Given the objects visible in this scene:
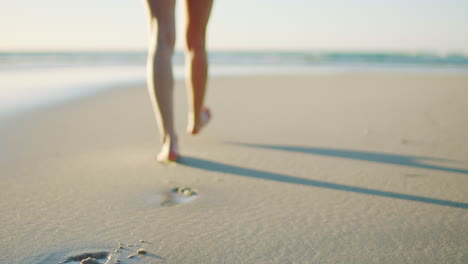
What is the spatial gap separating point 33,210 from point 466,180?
Answer: 155 cm

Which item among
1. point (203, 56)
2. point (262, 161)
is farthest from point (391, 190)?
point (203, 56)

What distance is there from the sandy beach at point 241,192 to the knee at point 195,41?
1.65ft

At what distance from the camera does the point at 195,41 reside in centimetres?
191

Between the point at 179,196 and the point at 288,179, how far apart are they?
0.45 metres

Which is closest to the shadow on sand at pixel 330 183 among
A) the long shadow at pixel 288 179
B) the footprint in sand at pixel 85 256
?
the long shadow at pixel 288 179

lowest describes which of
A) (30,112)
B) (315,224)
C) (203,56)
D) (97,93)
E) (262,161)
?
(97,93)

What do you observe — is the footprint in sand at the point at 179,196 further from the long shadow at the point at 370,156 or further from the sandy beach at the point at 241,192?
the long shadow at the point at 370,156

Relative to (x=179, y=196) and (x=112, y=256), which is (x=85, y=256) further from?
(x=179, y=196)

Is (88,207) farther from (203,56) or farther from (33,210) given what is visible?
(203,56)

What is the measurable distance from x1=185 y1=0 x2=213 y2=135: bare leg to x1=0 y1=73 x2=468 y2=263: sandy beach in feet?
0.99

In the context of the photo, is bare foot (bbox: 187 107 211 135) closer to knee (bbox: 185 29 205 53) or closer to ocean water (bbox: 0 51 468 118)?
knee (bbox: 185 29 205 53)

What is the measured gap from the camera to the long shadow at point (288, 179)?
135 centimetres

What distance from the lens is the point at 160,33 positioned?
5.50ft

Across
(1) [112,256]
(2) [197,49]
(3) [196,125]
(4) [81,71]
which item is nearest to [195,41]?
(2) [197,49]
